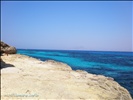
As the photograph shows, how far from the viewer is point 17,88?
805cm

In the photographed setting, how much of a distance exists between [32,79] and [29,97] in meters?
2.26

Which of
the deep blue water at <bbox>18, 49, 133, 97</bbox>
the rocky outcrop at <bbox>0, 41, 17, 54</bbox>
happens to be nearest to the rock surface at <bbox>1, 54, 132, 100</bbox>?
the deep blue water at <bbox>18, 49, 133, 97</bbox>

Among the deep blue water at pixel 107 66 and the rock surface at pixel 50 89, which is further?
the deep blue water at pixel 107 66

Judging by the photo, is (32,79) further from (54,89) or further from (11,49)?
(11,49)

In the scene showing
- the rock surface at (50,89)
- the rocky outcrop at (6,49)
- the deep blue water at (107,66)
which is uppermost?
the rocky outcrop at (6,49)

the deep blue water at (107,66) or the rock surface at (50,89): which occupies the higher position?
the rock surface at (50,89)

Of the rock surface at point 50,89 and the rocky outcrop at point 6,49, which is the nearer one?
the rock surface at point 50,89

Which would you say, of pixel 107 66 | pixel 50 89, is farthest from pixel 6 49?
pixel 107 66

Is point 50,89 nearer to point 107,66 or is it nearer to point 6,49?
point 6,49

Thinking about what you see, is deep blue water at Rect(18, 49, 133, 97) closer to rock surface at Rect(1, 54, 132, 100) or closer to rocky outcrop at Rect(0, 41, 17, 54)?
rock surface at Rect(1, 54, 132, 100)

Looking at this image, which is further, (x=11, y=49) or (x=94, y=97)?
(x=11, y=49)

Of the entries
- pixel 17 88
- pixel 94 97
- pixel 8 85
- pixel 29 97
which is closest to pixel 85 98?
pixel 94 97

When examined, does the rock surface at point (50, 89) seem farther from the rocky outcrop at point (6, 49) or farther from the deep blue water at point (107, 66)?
the rocky outcrop at point (6, 49)

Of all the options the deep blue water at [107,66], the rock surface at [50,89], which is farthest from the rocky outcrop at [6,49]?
the rock surface at [50,89]
